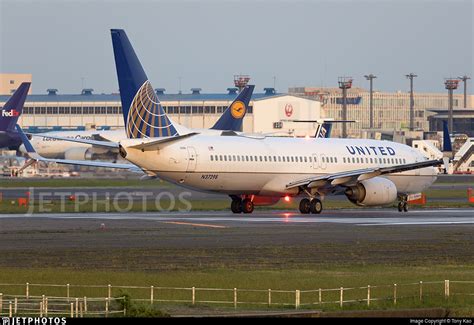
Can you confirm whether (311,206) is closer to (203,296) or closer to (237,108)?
(203,296)

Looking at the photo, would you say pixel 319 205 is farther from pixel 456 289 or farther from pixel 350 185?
pixel 456 289

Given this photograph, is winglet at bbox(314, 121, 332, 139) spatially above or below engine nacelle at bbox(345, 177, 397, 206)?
above

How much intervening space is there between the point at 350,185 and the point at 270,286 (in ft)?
105

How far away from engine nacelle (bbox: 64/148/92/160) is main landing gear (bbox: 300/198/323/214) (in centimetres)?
6531

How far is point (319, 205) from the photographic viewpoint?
198ft

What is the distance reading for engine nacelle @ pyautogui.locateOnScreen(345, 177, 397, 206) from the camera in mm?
60500

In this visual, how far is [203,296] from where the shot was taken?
27.5 metres

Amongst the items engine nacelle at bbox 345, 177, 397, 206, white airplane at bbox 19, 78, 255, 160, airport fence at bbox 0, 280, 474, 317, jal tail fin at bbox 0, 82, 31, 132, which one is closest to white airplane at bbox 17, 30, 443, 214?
engine nacelle at bbox 345, 177, 397, 206

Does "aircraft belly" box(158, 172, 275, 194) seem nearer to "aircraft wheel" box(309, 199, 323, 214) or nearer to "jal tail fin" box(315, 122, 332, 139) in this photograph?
"aircraft wheel" box(309, 199, 323, 214)

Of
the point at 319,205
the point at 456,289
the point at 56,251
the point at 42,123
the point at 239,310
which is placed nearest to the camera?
the point at 239,310

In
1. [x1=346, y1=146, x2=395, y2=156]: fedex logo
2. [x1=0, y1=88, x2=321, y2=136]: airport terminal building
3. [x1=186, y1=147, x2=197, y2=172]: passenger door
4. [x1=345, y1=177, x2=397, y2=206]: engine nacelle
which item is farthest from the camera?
[x1=0, y1=88, x2=321, y2=136]: airport terminal building

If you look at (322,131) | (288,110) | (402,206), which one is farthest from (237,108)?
Result: (288,110)

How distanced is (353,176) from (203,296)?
33295 millimetres

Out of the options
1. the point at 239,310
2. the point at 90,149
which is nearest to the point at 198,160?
the point at 239,310
